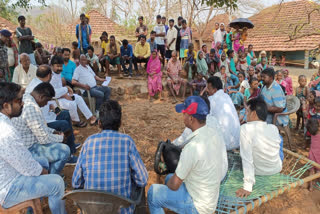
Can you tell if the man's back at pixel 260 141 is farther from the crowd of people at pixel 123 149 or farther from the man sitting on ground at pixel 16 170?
the man sitting on ground at pixel 16 170

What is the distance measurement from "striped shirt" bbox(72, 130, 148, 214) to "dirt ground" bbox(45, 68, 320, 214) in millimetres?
1192

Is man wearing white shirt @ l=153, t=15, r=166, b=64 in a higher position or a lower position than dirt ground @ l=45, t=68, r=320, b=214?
higher

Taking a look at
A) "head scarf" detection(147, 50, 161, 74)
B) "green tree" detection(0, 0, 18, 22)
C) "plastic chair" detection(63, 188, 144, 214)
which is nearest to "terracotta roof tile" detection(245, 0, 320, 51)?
"head scarf" detection(147, 50, 161, 74)

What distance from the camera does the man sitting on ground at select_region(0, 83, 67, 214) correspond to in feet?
6.06

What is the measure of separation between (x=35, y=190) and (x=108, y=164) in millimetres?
789

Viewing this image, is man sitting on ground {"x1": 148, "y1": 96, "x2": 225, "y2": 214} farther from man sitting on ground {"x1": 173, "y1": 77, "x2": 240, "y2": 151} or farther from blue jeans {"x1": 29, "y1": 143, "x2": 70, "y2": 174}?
blue jeans {"x1": 29, "y1": 143, "x2": 70, "y2": 174}

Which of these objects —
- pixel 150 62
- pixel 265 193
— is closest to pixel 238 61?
pixel 150 62

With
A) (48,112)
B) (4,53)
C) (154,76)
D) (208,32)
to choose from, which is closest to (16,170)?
(48,112)

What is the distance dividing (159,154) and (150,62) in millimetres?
5411

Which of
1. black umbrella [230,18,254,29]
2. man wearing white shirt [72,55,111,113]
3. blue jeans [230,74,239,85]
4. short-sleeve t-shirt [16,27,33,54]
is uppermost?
black umbrella [230,18,254,29]

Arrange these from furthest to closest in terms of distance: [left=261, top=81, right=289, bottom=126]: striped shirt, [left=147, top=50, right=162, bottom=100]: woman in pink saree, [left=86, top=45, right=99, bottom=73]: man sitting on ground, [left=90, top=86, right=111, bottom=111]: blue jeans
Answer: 1. [left=147, top=50, right=162, bottom=100]: woman in pink saree
2. [left=86, top=45, right=99, bottom=73]: man sitting on ground
3. [left=90, top=86, right=111, bottom=111]: blue jeans
4. [left=261, top=81, right=289, bottom=126]: striped shirt

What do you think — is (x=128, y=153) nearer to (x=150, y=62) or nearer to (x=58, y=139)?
(x=58, y=139)

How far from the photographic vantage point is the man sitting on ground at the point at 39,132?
2461 millimetres

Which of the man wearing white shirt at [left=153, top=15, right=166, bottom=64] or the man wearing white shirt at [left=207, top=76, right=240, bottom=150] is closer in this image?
the man wearing white shirt at [left=207, top=76, right=240, bottom=150]
